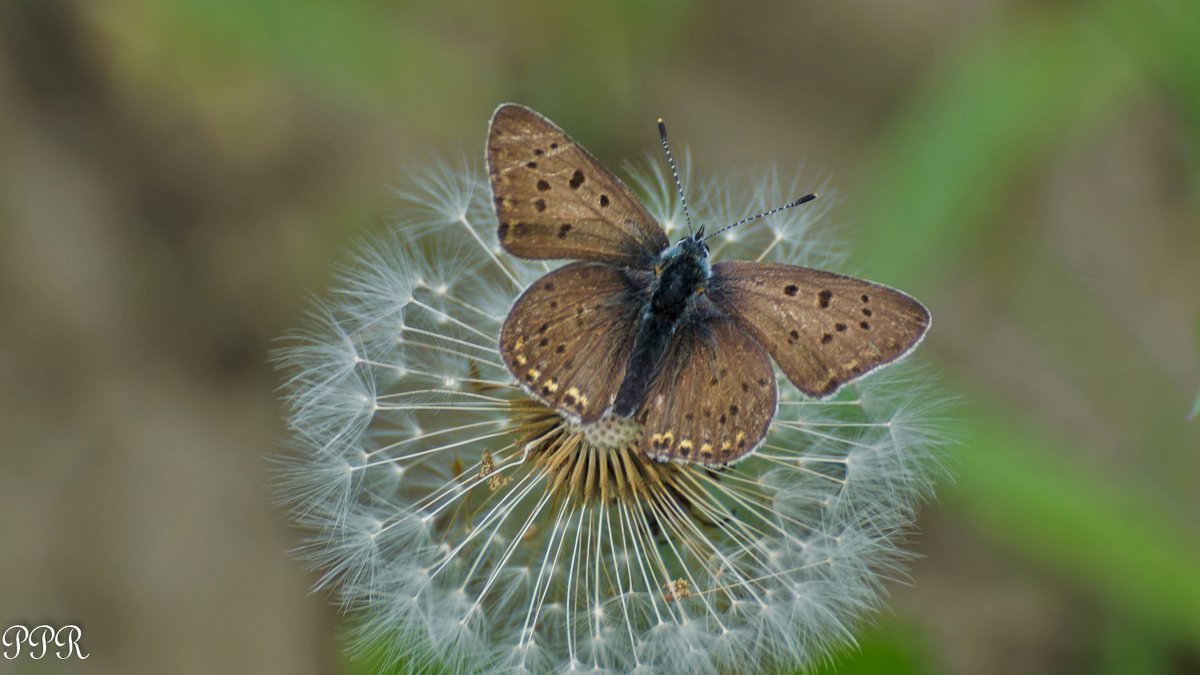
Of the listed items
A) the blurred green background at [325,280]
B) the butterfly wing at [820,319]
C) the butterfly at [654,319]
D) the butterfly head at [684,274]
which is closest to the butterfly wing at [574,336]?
the butterfly at [654,319]

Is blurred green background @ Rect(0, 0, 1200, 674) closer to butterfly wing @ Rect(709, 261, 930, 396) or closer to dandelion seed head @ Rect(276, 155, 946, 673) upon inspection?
dandelion seed head @ Rect(276, 155, 946, 673)

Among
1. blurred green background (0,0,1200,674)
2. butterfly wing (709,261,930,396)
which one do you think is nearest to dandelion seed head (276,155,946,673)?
butterfly wing (709,261,930,396)

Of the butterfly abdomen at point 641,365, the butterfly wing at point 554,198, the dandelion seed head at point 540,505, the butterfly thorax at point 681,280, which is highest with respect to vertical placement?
the butterfly wing at point 554,198

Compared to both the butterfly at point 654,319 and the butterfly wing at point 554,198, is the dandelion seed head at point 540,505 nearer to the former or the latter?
the butterfly at point 654,319

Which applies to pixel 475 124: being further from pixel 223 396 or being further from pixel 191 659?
pixel 191 659

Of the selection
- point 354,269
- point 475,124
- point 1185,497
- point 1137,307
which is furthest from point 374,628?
point 1137,307

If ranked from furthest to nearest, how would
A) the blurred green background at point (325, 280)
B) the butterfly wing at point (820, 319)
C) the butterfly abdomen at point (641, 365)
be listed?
the blurred green background at point (325, 280), the butterfly abdomen at point (641, 365), the butterfly wing at point (820, 319)
